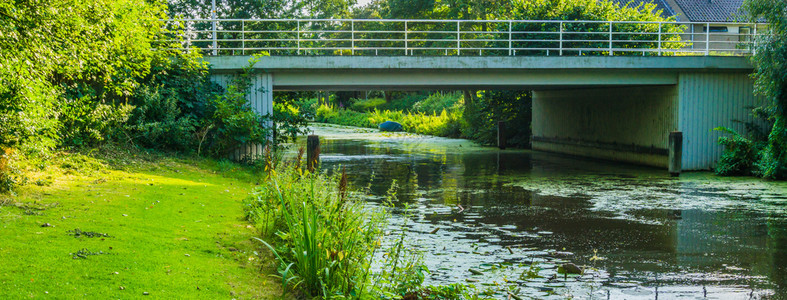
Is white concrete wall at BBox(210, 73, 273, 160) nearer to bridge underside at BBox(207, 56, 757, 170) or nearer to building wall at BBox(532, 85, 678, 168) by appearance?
bridge underside at BBox(207, 56, 757, 170)

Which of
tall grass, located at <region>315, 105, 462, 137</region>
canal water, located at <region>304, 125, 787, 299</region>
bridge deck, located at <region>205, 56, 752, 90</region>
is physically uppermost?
bridge deck, located at <region>205, 56, 752, 90</region>

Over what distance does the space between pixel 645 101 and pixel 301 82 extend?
467 inches

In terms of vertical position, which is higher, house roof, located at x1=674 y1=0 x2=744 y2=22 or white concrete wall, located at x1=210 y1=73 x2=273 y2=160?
house roof, located at x1=674 y1=0 x2=744 y2=22

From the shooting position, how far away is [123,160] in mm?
15945

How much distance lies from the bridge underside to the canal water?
71.9 inches

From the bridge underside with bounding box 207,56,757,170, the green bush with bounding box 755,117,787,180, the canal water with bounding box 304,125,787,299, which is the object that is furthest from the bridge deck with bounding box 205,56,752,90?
the green bush with bounding box 755,117,787,180

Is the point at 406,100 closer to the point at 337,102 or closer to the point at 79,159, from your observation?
the point at 337,102

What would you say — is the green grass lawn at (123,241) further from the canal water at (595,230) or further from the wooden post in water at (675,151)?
the wooden post in water at (675,151)

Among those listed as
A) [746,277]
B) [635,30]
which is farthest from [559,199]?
[635,30]

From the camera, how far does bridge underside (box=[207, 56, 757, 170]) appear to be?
874 inches

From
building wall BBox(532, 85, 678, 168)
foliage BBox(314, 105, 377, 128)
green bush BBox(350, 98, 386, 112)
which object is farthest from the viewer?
green bush BBox(350, 98, 386, 112)

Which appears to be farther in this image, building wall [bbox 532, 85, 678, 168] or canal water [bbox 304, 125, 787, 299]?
building wall [bbox 532, 85, 678, 168]

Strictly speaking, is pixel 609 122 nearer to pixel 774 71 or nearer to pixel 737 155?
pixel 737 155

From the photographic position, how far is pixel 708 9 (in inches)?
2261
